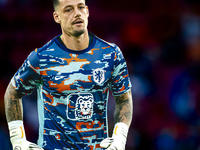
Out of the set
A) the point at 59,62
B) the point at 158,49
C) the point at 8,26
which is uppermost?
the point at 8,26

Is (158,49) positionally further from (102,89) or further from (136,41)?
(102,89)

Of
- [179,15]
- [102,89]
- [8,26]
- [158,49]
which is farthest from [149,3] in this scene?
[102,89]

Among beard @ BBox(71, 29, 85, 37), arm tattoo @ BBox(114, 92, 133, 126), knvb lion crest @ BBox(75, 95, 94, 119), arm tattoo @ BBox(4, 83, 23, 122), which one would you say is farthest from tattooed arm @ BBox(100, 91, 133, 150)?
arm tattoo @ BBox(4, 83, 23, 122)

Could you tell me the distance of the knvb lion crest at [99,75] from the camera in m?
2.57

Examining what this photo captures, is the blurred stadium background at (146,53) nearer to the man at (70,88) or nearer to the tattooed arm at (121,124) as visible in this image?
the tattooed arm at (121,124)

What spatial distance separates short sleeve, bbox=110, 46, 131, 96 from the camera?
8.75 ft

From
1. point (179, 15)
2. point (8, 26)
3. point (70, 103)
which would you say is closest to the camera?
point (70, 103)

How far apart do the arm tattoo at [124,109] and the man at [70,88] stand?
0.04 meters

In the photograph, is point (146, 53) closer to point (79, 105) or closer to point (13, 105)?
point (79, 105)

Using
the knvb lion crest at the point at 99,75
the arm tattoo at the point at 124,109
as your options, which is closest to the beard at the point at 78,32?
the knvb lion crest at the point at 99,75

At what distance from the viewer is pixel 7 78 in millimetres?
5766

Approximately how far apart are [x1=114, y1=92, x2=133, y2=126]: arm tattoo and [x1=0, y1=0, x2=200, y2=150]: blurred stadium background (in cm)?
270

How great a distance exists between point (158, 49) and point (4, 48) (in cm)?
323

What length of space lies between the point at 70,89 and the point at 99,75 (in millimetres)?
276
